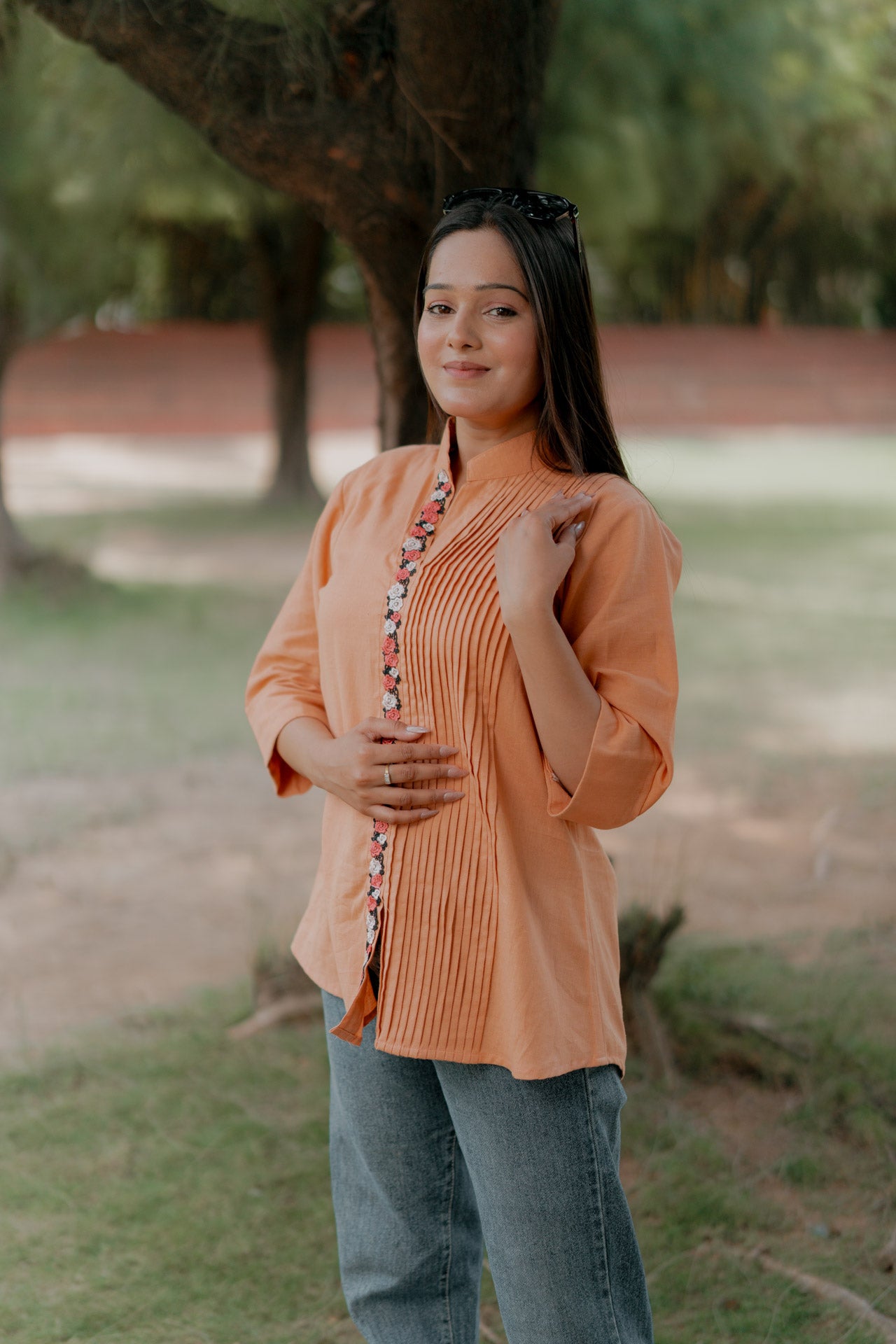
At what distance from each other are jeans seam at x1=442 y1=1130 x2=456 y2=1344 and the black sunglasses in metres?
1.04

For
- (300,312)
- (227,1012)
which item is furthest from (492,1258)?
(300,312)

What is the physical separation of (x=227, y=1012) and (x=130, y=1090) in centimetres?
40

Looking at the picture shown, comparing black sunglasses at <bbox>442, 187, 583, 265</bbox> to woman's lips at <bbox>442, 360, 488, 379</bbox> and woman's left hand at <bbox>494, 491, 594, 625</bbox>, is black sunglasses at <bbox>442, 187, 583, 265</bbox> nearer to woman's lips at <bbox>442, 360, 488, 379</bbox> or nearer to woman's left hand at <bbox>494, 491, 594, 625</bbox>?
woman's lips at <bbox>442, 360, 488, 379</bbox>

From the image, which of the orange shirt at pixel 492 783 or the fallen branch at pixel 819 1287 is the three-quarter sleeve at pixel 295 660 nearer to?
the orange shirt at pixel 492 783

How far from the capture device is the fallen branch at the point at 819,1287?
1.94 meters

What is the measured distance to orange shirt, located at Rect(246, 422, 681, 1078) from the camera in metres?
1.29

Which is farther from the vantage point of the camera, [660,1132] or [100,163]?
[100,163]

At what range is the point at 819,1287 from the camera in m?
2.03

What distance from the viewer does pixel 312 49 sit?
209 centimetres

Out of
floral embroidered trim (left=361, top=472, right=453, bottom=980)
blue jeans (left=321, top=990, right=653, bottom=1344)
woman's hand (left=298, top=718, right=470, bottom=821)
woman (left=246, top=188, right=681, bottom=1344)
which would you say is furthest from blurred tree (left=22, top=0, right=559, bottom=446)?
blue jeans (left=321, top=990, right=653, bottom=1344)

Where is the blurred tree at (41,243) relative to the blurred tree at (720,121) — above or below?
below

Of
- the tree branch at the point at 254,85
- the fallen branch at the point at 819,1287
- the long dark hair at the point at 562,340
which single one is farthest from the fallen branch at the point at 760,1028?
the tree branch at the point at 254,85

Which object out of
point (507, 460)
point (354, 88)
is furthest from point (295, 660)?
point (354, 88)

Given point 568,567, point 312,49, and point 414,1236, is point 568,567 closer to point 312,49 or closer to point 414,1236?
point 414,1236
